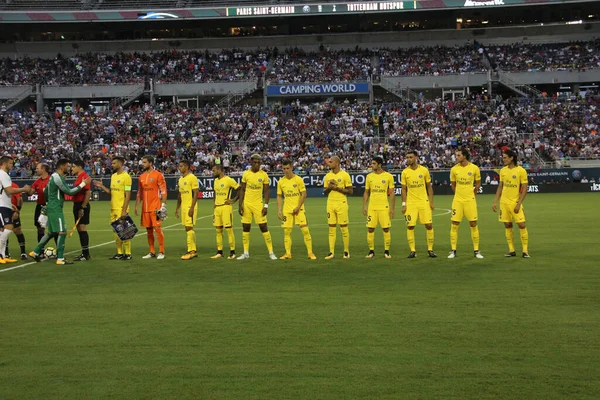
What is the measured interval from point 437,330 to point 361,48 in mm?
60294

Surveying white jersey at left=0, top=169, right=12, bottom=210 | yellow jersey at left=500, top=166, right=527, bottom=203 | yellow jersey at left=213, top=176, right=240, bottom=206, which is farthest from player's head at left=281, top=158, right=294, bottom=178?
white jersey at left=0, top=169, right=12, bottom=210

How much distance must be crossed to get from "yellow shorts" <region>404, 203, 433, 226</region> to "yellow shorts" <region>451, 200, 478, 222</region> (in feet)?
1.79

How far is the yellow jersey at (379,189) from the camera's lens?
48.2ft

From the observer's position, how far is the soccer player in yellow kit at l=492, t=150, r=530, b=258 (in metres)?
14.2

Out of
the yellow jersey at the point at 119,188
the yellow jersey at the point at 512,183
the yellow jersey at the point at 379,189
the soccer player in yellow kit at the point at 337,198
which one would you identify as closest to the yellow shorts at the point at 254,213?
the soccer player in yellow kit at the point at 337,198

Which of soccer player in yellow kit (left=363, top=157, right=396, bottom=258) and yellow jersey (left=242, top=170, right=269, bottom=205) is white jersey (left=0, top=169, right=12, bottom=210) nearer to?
yellow jersey (left=242, top=170, right=269, bottom=205)

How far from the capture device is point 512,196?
47.1 ft

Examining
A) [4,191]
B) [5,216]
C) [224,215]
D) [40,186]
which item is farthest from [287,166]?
[5,216]

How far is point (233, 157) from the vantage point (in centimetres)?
4988

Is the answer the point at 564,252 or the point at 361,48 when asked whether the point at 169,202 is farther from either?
the point at 361,48

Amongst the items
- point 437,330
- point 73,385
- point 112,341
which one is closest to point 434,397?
point 437,330

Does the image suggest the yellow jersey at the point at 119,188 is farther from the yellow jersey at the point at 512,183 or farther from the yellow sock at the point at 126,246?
the yellow jersey at the point at 512,183

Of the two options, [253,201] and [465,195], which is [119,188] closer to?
[253,201]

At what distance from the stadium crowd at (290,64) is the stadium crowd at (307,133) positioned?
228 inches
